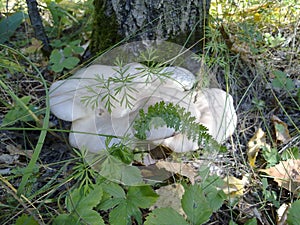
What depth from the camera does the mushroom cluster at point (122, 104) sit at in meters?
1.69

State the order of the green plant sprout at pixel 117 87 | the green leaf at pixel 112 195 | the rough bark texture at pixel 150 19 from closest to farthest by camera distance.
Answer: the green leaf at pixel 112 195 → the green plant sprout at pixel 117 87 → the rough bark texture at pixel 150 19

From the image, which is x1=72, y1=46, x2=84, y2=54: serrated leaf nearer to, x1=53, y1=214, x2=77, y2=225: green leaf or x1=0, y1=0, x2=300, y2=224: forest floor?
x1=0, y1=0, x2=300, y2=224: forest floor

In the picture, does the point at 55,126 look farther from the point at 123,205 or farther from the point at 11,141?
the point at 123,205

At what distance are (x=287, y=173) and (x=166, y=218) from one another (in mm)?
766

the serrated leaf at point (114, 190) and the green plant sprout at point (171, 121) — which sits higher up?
the green plant sprout at point (171, 121)

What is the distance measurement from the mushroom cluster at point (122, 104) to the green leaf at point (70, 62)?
391mm

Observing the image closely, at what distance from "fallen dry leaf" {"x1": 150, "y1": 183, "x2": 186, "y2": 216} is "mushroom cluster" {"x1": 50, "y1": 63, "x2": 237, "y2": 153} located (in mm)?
169

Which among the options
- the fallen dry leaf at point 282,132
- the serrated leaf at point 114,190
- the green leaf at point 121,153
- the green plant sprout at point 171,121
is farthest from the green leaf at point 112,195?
the fallen dry leaf at point 282,132

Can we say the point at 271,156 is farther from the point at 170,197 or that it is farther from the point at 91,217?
the point at 91,217

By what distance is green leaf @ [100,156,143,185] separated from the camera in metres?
1.53

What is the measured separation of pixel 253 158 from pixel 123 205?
0.82m

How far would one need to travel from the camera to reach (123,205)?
1.49m

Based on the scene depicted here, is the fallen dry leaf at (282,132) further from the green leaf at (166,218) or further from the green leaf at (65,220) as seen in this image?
the green leaf at (65,220)

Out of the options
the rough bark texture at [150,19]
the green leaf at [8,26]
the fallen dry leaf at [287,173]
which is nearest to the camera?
the fallen dry leaf at [287,173]
